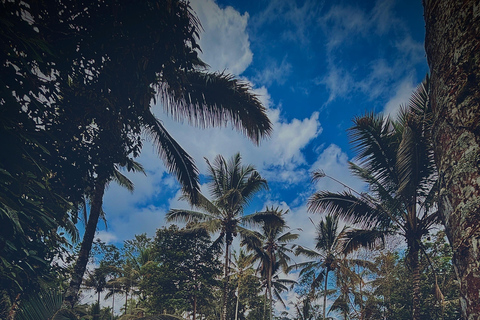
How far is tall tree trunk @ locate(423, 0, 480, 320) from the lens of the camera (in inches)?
39.7

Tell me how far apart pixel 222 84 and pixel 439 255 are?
13.7 metres

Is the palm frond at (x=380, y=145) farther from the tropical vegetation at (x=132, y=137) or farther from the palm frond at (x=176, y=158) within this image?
the palm frond at (x=176, y=158)

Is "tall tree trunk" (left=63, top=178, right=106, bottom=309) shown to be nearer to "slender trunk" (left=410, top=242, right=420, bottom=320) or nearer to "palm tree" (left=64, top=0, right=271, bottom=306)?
"palm tree" (left=64, top=0, right=271, bottom=306)

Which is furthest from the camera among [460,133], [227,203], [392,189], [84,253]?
[227,203]

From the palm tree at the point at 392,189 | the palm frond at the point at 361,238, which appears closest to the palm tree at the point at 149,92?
the palm tree at the point at 392,189

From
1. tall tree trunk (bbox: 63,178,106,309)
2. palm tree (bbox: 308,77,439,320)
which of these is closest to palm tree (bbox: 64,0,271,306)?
tall tree trunk (bbox: 63,178,106,309)

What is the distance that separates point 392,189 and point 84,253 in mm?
8065

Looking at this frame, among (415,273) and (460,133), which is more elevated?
(415,273)

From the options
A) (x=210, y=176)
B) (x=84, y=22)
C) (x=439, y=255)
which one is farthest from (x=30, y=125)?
(x=439, y=255)

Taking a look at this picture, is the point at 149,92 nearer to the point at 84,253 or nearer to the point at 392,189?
the point at 84,253

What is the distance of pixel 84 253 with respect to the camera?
17.6 ft

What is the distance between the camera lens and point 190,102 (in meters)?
6.30

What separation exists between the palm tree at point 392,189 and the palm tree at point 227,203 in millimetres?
6489

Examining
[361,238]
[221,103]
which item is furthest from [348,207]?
[221,103]
